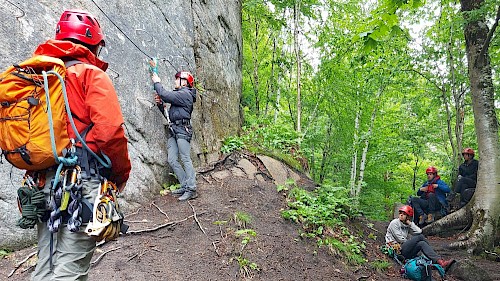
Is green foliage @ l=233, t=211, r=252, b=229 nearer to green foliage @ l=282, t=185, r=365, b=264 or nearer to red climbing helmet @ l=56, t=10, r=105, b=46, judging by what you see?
green foliage @ l=282, t=185, r=365, b=264

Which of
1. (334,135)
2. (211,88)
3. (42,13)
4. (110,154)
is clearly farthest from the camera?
(334,135)

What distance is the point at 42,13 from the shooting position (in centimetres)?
527

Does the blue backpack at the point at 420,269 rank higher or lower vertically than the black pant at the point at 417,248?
lower

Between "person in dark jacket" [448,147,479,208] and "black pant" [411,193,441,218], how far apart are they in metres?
0.73

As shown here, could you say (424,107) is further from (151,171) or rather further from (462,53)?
(151,171)

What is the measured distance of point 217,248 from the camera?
5.36 metres

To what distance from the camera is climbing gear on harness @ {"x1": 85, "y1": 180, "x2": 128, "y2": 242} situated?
8.12ft

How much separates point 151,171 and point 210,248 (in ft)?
7.24

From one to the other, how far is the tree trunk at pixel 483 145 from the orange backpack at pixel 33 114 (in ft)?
31.4

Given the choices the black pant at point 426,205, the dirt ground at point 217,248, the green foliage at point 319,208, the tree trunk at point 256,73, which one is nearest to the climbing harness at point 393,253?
the dirt ground at point 217,248

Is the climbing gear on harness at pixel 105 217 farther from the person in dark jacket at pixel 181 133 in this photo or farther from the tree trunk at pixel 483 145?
the tree trunk at pixel 483 145

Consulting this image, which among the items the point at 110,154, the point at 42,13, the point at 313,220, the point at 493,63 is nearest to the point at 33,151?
the point at 110,154

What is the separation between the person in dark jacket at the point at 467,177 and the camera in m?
10.7

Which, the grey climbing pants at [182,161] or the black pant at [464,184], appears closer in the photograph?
the grey climbing pants at [182,161]
